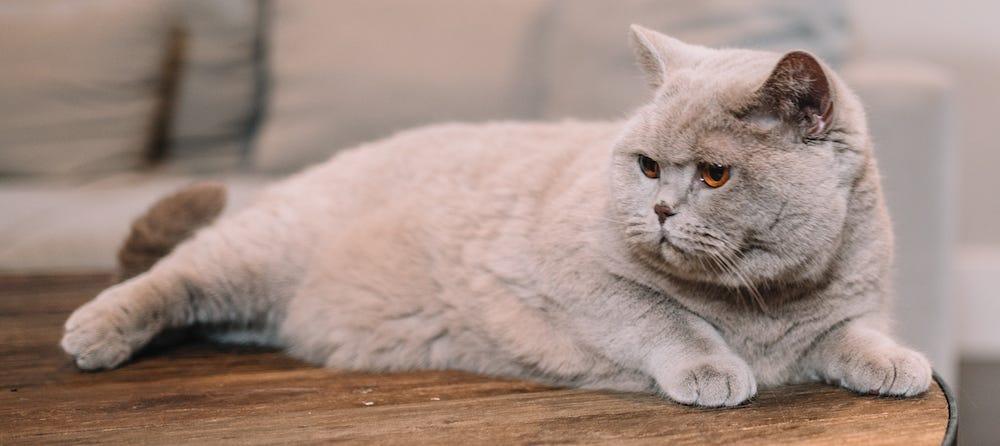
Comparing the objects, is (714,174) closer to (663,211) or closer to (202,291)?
(663,211)

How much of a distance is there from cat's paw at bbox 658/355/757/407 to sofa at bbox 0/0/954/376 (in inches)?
42.1

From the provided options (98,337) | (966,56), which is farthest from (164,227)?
(966,56)

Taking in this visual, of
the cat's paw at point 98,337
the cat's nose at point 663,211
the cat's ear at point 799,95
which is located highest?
the cat's ear at point 799,95

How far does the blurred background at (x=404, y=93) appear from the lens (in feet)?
6.61

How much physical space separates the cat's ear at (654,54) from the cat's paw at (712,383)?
0.34m

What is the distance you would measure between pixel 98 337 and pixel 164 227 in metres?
0.31

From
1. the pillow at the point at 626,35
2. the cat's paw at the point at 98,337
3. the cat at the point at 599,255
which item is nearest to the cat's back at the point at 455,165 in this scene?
the cat at the point at 599,255

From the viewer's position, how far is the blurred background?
202cm

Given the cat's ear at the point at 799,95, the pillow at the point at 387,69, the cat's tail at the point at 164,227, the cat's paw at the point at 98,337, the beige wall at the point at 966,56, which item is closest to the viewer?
the cat's ear at the point at 799,95

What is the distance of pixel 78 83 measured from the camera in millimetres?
2605

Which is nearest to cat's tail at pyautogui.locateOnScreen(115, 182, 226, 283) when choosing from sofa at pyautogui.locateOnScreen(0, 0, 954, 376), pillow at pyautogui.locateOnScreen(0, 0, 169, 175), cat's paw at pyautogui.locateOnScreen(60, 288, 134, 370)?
cat's paw at pyautogui.locateOnScreen(60, 288, 134, 370)

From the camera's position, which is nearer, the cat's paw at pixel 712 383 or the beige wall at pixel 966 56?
the cat's paw at pixel 712 383

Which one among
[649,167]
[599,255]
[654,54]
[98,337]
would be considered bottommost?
[98,337]

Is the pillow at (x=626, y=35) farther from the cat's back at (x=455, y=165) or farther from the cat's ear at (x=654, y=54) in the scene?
the cat's ear at (x=654, y=54)
